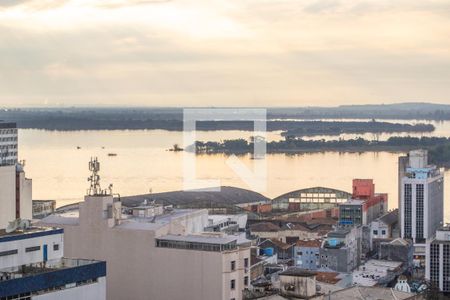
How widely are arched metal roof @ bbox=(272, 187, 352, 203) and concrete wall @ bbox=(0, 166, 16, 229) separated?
6564 millimetres

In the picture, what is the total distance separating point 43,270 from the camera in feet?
14.7

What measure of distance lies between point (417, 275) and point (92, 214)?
15.5ft

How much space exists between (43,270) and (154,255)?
4.44 feet

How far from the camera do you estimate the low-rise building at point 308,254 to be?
31.5 feet

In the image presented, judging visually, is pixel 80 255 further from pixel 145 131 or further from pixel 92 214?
pixel 145 131

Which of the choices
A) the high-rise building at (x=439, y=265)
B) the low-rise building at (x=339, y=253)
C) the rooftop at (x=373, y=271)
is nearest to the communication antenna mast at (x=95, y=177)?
the rooftop at (x=373, y=271)

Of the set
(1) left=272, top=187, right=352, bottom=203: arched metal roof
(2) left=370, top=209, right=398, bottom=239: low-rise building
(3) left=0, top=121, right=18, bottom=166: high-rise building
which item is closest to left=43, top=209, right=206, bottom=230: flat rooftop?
(2) left=370, top=209, right=398, bottom=239: low-rise building

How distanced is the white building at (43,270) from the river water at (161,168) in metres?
9.54

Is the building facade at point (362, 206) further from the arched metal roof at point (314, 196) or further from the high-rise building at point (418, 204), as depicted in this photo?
the arched metal roof at point (314, 196)

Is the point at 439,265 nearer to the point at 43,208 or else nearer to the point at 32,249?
the point at 43,208

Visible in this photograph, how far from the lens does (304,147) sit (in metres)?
27.8

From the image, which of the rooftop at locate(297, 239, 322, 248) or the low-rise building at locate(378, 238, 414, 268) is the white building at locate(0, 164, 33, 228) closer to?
the rooftop at locate(297, 239, 322, 248)

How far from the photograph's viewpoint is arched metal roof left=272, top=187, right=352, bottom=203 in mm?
14133

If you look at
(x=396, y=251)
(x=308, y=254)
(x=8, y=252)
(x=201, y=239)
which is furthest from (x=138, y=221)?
(x=396, y=251)
